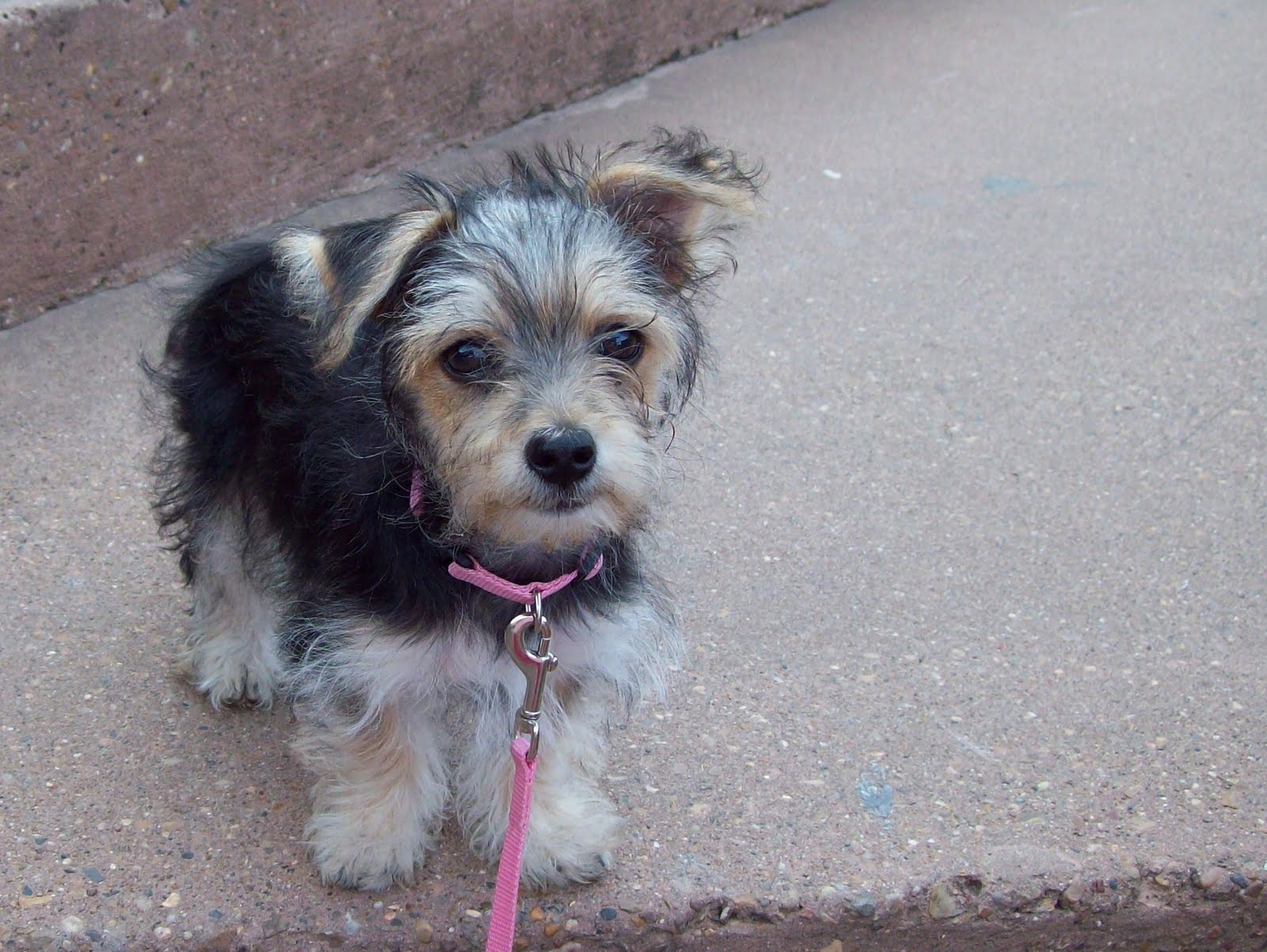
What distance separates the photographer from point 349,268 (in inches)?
91.7

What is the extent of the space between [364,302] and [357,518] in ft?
1.70

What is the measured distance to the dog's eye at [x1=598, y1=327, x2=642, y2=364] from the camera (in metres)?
2.47

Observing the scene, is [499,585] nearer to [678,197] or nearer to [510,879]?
[510,879]

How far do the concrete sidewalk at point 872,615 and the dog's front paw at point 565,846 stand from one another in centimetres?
5

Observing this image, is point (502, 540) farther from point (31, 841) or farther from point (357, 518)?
point (31, 841)

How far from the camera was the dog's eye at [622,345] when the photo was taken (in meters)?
2.47

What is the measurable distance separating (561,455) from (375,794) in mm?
990

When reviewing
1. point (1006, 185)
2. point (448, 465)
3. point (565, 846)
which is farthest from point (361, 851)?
point (1006, 185)

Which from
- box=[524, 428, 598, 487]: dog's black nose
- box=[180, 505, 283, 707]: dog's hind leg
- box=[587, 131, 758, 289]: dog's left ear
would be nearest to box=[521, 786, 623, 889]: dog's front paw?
box=[180, 505, 283, 707]: dog's hind leg

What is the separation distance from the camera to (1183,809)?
3057 millimetres

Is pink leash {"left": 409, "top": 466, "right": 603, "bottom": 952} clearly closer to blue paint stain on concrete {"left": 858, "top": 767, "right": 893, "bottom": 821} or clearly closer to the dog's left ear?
the dog's left ear

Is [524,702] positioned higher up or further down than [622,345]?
further down

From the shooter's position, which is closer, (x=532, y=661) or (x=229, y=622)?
(x=532, y=661)

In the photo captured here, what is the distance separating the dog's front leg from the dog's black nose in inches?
28.0
